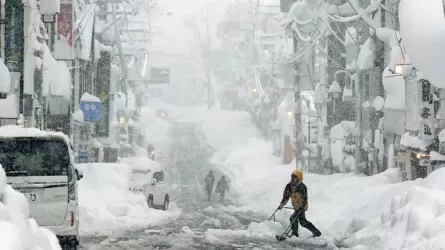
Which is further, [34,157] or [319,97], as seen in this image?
[319,97]

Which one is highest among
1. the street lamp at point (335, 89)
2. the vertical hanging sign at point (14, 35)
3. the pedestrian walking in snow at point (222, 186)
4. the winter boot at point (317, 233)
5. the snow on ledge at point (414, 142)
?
the vertical hanging sign at point (14, 35)

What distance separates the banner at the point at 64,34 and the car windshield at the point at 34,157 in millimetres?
16663

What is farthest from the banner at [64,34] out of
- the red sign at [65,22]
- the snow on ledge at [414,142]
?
the snow on ledge at [414,142]

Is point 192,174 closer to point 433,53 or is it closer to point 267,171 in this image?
point 267,171

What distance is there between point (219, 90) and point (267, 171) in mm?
59668

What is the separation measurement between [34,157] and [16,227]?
22.0 feet

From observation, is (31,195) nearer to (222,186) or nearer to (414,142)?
(414,142)

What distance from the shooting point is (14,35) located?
2294 cm

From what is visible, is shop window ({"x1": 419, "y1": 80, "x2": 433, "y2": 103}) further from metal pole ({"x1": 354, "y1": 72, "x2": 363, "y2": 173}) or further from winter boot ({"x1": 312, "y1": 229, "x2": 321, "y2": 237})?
metal pole ({"x1": 354, "y1": 72, "x2": 363, "y2": 173})

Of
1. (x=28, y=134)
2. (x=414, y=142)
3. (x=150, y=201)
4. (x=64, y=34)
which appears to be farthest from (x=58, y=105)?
(x=28, y=134)

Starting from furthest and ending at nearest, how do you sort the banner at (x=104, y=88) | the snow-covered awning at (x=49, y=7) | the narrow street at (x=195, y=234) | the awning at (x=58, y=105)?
the banner at (x=104, y=88) → the awning at (x=58, y=105) → the snow-covered awning at (x=49, y=7) → the narrow street at (x=195, y=234)

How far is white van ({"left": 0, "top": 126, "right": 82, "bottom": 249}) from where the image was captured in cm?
1222

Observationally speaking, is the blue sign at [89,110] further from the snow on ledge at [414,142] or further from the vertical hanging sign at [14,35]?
the snow on ledge at [414,142]

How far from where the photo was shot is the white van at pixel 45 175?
1222cm
